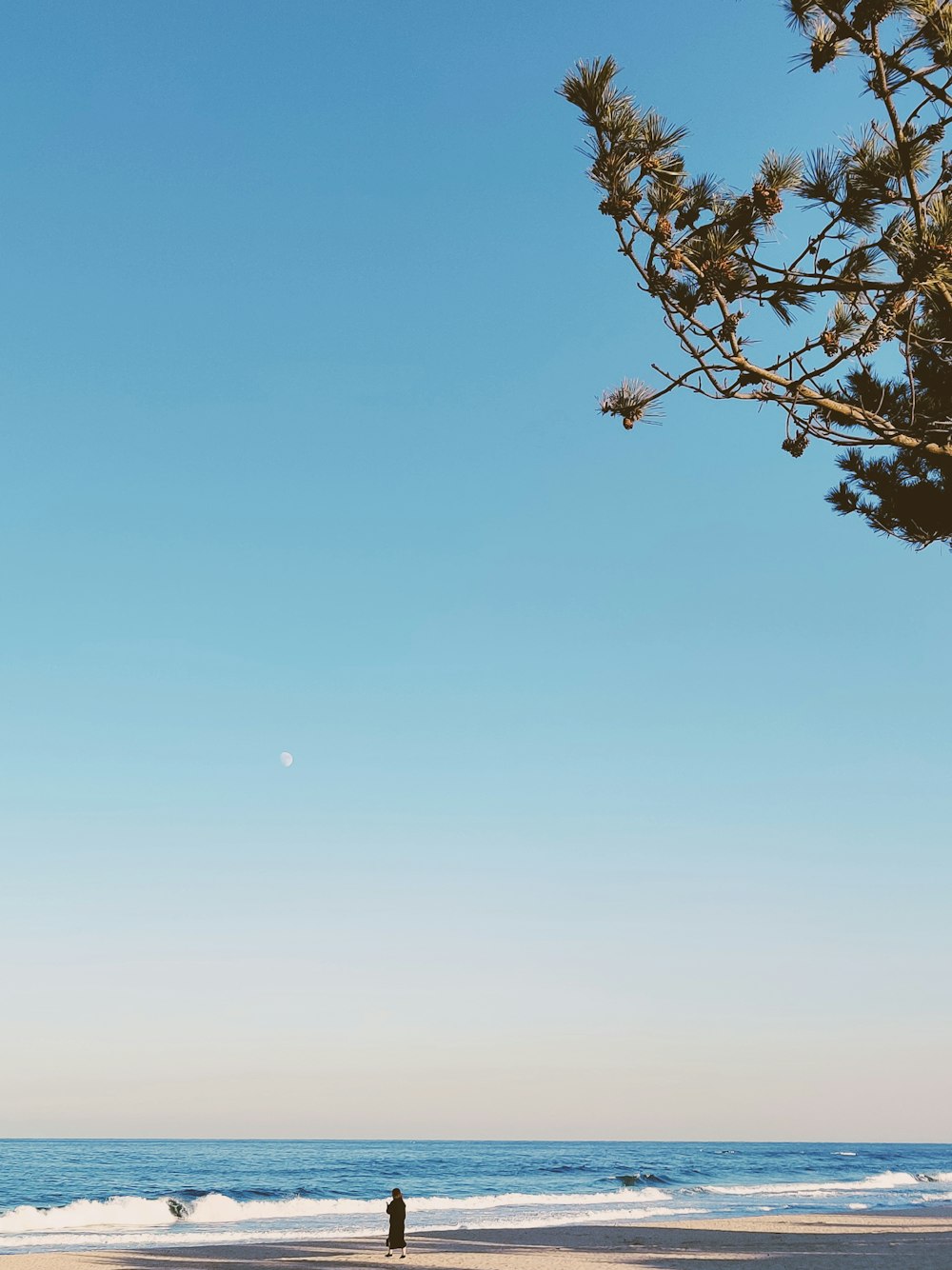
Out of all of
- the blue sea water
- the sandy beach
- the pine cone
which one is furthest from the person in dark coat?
the pine cone

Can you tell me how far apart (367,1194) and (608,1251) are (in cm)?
3246

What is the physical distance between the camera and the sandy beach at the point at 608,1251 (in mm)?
18875

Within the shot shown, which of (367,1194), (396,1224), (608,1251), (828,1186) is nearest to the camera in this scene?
(396,1224)

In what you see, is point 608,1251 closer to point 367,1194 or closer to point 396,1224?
point 396,1224

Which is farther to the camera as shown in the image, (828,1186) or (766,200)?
(828,1186)

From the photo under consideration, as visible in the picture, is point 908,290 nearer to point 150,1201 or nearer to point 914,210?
point 914,210

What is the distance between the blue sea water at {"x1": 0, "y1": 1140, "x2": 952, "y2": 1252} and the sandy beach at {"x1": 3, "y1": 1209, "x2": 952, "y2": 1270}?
511cm

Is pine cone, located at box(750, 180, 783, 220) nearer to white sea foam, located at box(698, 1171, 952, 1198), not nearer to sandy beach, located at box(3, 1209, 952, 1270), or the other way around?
sandy beach, located at box(3, 1209, 952, 1270)

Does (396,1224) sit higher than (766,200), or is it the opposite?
(766,200)

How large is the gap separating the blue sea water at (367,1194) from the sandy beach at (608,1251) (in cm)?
511

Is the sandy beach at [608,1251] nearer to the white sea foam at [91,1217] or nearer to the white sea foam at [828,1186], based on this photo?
the white sea foam at [91,1217]

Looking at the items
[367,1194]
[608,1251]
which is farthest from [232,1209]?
[608,1251]

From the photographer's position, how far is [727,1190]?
156 ft

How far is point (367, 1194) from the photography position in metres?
49.4
